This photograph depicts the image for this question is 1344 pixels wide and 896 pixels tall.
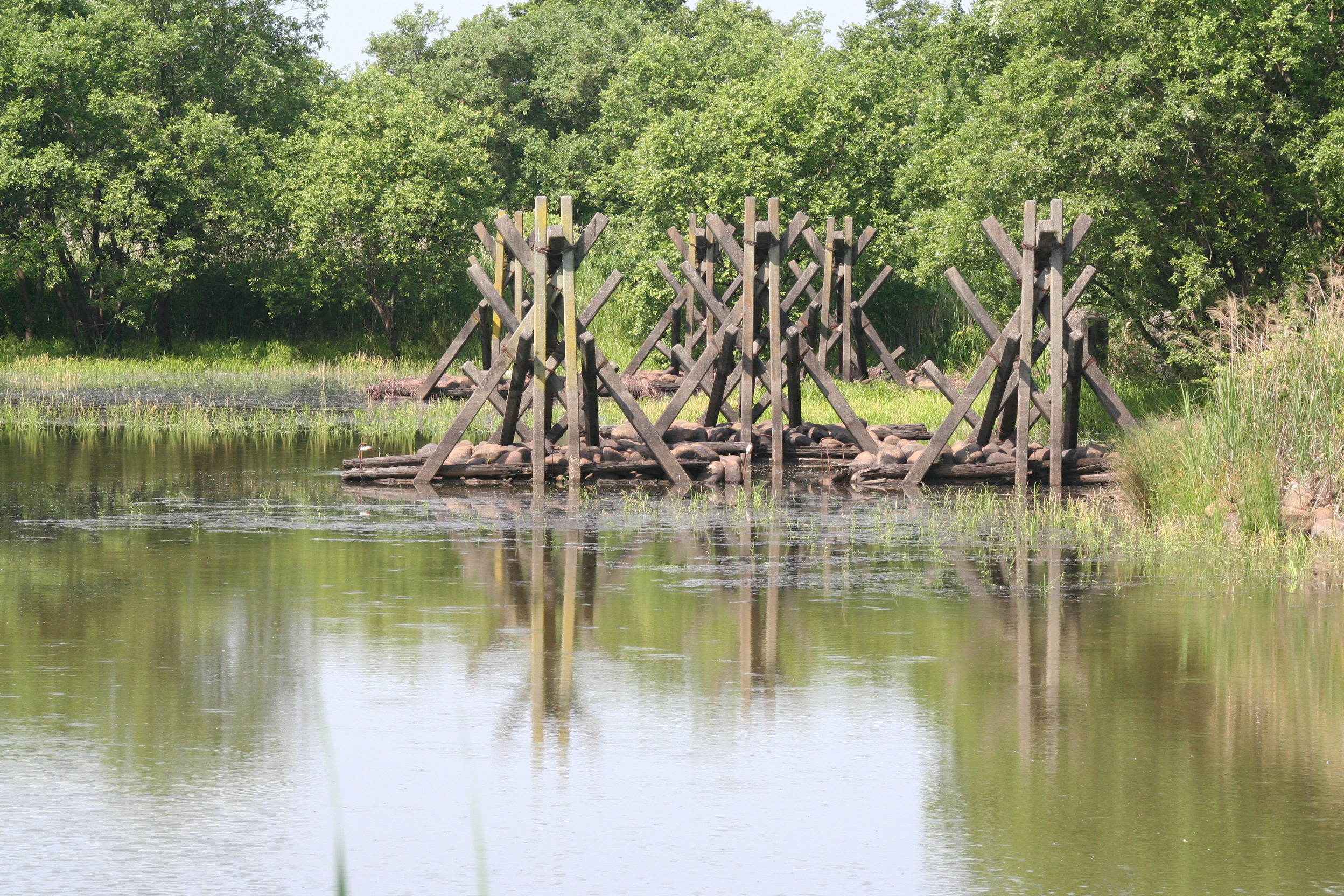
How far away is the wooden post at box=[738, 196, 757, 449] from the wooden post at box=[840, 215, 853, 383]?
33.2ft

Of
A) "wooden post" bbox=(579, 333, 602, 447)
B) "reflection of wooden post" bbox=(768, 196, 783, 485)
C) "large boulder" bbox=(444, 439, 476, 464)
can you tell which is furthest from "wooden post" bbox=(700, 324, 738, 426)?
"large boulder" bbox=(444, 439, 476, 464)

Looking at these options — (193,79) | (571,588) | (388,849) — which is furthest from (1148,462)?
(193,79)

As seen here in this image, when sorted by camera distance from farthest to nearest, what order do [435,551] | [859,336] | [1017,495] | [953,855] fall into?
[859,336] < [1017,495] < [435,551] < [953,855]

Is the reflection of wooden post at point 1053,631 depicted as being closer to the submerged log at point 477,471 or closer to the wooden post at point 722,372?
the submerged log at point 477,471

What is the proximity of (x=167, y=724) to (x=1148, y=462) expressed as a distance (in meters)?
11.0

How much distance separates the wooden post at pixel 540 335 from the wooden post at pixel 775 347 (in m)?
3.04

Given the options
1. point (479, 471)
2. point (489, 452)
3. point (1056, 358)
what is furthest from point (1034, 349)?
point (479, 471)

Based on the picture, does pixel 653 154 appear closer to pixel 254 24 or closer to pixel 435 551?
pixel 254 24

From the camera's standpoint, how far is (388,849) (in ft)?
21.1

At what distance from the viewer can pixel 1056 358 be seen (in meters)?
20.0

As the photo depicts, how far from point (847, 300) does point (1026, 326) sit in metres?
12.4

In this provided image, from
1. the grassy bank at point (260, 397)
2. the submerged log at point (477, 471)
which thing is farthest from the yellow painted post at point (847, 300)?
the submerged log at point (477, 471)

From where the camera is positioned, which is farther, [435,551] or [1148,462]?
[1148,462]

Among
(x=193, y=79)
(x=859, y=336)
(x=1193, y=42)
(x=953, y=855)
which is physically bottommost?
(x=953, y=855)
